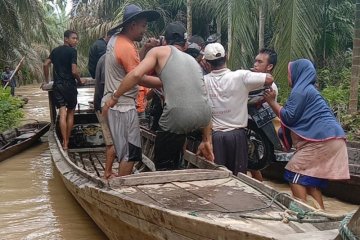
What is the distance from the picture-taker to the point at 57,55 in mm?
7289

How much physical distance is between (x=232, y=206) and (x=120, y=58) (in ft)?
5.70

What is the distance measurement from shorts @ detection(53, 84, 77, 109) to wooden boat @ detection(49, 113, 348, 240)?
2657 mm

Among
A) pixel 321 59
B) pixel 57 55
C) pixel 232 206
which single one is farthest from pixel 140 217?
pixel 321 59

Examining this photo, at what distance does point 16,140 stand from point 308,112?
700 centimetres

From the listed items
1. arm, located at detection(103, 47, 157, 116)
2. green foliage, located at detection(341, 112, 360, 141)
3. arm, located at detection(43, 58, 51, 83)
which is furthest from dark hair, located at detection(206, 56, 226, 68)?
green foliage, located at detection(341, 112, 360, 141)

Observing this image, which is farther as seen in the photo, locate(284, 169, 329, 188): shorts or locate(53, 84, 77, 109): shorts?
locate(53, 84, 77, 109): shorts

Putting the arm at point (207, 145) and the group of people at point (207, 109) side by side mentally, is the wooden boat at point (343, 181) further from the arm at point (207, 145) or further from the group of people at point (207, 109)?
the group of people at point (207, 109)

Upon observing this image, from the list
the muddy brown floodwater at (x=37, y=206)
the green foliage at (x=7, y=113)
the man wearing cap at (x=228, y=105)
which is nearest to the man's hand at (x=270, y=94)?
the man wearing cap at (x=228, y=105)

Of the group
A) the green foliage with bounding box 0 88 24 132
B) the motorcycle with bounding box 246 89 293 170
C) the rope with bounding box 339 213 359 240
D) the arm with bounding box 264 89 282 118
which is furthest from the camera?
the green foliage with bounding box 0 88 24 132

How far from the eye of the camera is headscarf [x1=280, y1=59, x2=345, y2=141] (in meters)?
4.09

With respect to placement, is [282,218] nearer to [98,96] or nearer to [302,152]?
[302,152]

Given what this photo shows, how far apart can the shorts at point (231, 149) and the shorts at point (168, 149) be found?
0.34 m

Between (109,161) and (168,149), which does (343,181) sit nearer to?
(168,149)

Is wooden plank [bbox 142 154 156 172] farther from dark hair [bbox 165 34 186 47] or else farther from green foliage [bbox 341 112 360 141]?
green foliage [bbox 341 112 360 141]
